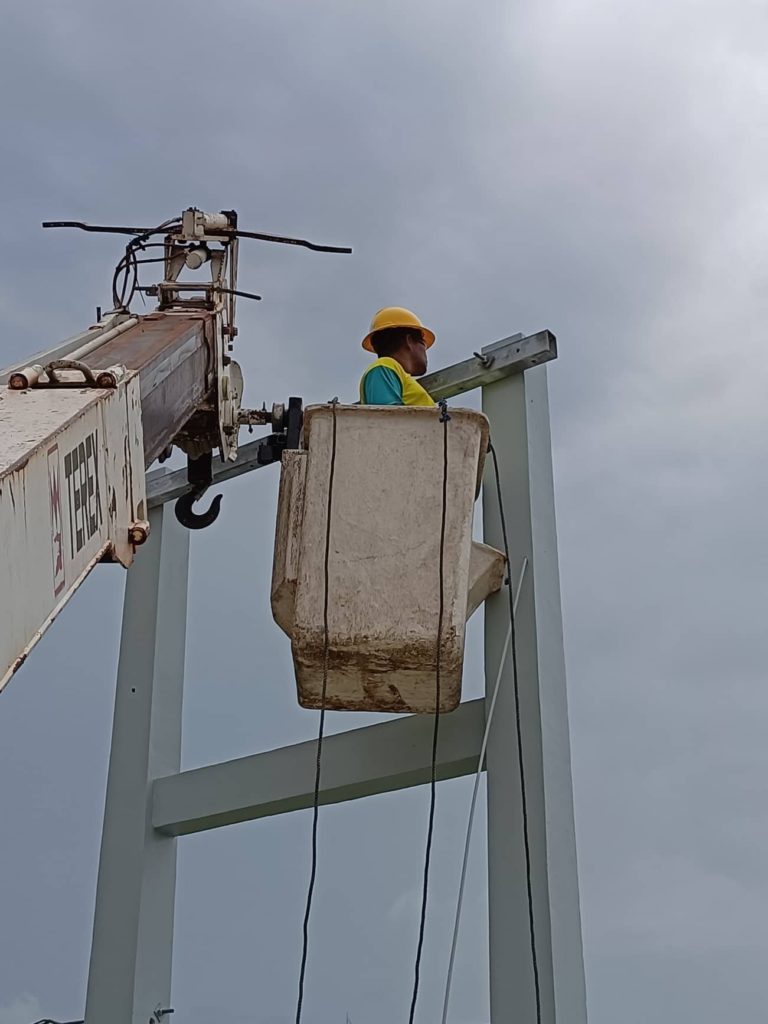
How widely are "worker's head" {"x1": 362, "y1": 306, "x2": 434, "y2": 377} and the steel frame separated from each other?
161 mm

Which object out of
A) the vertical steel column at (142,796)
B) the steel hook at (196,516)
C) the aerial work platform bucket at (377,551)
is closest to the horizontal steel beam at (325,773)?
the vertical steel column at (142,796)

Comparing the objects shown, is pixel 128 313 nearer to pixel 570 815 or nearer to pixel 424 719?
pixel 424 719

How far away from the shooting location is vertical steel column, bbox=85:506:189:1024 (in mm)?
4836

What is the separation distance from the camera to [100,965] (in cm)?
489

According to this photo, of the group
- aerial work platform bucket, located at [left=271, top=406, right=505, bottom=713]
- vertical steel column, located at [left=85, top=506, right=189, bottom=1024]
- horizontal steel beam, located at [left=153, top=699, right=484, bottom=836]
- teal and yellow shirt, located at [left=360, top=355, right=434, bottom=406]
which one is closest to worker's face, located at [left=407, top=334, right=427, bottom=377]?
teal and yellow shirt, located at [left=360, top=355, right=434, bottom=406]

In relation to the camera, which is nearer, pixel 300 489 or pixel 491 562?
pixel 300 489

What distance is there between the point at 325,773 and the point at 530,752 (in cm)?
84

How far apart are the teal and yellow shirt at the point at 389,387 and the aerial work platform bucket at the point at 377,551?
365 millimetres

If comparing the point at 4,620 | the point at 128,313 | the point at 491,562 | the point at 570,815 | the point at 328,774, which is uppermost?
the point at 128,313

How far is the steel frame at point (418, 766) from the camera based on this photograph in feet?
12.8

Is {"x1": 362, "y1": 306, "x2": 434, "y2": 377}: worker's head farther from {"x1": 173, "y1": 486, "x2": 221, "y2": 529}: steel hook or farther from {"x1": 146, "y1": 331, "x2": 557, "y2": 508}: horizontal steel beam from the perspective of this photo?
{"x1": 173, "y1": 486, "x2": 221, "y2": 529}: steel hook

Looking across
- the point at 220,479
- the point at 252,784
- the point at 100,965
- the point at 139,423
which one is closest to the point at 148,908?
the point at 100,965

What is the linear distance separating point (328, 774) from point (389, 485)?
48.0 inches

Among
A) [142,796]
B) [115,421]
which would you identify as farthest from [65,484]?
[142,796]
